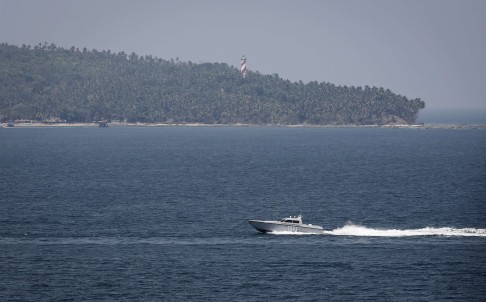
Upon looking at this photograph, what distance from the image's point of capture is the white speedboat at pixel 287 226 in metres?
116

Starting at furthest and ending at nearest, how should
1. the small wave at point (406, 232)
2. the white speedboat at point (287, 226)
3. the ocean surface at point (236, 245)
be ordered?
the white speedboat at point (287, 226), the small wave at point (406, 232), the ocean surface at point (236, 245)

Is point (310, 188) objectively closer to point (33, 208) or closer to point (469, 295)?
point (33, 208)

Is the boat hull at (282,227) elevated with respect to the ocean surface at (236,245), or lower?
elevated

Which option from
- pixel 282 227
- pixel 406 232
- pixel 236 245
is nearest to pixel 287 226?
pixel 282 227

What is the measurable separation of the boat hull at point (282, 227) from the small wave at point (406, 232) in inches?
63.5

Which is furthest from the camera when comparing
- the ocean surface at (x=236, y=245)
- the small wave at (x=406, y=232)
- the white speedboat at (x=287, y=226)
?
Answer: the white speedboat at (x=287, y=226)

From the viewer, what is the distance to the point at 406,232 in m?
116

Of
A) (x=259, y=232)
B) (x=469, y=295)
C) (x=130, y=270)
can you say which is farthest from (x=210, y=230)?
(x=469, y=295)

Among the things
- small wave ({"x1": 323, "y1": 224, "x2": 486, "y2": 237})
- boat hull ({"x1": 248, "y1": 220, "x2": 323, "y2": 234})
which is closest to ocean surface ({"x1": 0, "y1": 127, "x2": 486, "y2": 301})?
small wave ({"x1": 323, "y1": 224, "x2": 486, "y2": 237})

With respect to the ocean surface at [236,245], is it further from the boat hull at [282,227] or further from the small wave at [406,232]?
the boat hull at [282,227]

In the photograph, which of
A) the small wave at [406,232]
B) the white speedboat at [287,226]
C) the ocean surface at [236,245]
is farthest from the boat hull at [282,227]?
the small wave at [406,232]

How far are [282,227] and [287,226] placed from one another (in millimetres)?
712

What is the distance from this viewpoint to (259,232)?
118 meters

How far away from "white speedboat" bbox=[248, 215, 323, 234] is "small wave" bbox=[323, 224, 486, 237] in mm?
1801
